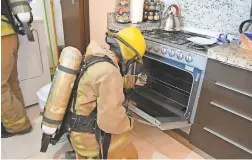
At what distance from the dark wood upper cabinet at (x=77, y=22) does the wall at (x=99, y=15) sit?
0.05m

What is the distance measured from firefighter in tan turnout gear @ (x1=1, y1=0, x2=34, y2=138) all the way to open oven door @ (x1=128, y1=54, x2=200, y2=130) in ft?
2.91

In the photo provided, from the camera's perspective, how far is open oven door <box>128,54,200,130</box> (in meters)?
1.48

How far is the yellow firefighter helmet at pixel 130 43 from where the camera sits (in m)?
1.14

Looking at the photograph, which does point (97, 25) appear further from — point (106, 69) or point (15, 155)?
point (15, 155)

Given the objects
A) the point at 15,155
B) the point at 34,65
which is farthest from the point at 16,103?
the point at 34,65

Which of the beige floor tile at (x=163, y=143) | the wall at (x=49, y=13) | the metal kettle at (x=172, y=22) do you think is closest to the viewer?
the beige floor tile at (x=163, y=143)

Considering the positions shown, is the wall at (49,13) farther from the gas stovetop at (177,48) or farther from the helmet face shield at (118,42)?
the helmet face shield at (118,42)

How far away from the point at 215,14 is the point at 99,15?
1054mm

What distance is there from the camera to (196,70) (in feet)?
4.63

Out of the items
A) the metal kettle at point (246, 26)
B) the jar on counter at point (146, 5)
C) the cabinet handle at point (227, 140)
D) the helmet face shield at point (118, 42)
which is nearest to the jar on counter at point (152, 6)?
the jar on counter at point (146, 5)

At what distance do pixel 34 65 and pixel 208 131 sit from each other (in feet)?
5.39

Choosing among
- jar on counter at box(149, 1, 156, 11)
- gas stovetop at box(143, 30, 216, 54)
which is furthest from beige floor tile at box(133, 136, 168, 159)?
jar on counter at box(149, 1, 156, 11)

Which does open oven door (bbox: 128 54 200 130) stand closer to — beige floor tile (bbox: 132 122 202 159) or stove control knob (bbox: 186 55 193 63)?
stove control knob (bbox: 186 55 193 63)

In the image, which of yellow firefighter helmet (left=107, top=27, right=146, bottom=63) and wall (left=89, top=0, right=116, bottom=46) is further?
wall (left=89, top=0, right=116, bottom=46)
